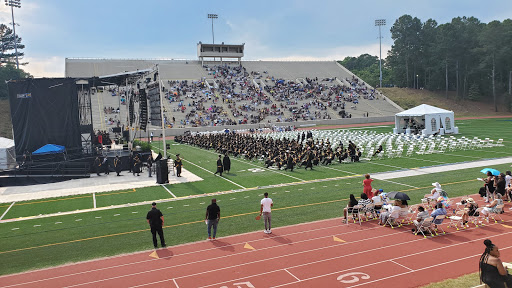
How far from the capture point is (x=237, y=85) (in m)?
74.6

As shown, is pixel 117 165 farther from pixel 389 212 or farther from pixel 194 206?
pixel 389 212

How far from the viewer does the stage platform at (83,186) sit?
794 inches

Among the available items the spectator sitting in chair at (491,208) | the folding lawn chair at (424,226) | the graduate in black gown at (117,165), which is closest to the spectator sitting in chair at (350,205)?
the folding lawn chair at (424,226)

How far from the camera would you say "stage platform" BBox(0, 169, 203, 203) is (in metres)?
20.2

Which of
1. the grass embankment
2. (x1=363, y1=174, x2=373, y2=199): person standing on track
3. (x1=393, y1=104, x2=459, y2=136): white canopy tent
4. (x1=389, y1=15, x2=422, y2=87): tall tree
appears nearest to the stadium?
(x1=393, y1=104, x2=459, y2=136): white canopy tent

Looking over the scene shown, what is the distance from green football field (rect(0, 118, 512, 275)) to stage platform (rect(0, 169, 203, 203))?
105 cm

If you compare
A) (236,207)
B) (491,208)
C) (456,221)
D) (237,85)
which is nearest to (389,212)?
(456,221)

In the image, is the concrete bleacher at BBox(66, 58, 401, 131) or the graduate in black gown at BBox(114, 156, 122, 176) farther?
the concrete bleacher at BBox(66, 58, 401, 131)

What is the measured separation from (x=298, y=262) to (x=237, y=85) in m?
66.4

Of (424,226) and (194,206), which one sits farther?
(194,206)

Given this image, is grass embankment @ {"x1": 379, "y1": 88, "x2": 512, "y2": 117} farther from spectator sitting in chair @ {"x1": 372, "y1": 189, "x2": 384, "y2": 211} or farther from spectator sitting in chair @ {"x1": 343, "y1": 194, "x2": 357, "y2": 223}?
spectator sitting in chair @ {"x1": 343, "y1": 194, "x2": 357, "y2": 223}

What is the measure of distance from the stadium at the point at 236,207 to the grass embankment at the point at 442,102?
1549 inches

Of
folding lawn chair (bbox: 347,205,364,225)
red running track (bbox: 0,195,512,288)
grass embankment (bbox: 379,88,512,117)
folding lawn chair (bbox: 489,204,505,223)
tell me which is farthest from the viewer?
grass embankment (bbox: 379,88,512,117)

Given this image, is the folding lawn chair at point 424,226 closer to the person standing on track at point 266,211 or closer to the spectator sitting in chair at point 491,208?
the spectator sitting in chair at point 491,208
